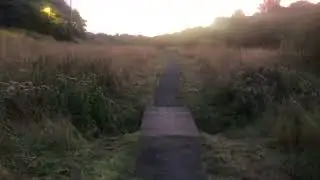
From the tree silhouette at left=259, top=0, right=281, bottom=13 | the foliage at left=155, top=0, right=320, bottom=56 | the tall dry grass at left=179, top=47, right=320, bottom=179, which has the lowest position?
the tall dry grass at left=179, top=47, right=320, bottom=179

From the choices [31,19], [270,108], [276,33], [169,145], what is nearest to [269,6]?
[276,33]

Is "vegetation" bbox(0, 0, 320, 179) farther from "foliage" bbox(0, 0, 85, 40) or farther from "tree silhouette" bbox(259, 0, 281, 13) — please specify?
"tree silhouette" bbox(259, 0, 281, 13)

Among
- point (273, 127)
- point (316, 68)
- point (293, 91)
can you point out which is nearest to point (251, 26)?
point (316, 68)

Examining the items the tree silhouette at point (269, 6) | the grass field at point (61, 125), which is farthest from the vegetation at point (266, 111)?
the tree silhouette at point (269, 6)

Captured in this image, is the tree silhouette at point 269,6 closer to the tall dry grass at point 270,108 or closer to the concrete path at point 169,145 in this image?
the tall dry grass at point 270,108

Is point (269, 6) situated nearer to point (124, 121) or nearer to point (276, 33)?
point (276, 33)

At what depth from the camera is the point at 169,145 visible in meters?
9.55

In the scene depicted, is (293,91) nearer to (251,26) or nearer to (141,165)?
(141,165)

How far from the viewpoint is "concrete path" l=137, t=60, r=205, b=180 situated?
793cm

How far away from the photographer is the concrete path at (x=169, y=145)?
7928 mm

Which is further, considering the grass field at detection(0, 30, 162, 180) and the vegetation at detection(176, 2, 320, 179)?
the vegetation at detection(176, 2, 320, 179)

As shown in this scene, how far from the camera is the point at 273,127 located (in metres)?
10.9

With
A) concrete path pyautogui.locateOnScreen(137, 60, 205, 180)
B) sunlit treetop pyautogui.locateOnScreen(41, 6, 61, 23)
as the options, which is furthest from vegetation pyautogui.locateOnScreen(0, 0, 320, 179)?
sunlit treetop pyautogui.locateOnScreen(41, 6, 61, 23)

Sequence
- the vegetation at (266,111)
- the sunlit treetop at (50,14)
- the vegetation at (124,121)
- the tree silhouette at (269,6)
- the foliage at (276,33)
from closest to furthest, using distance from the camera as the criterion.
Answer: the vegetation at (124,121) → the vegetation at (266,111) → the foliage at (276,33) → the sunlit treetop at (50,14) → the tree silhouette at (269,6)
